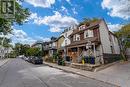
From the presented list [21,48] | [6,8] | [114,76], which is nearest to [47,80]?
[114,76]

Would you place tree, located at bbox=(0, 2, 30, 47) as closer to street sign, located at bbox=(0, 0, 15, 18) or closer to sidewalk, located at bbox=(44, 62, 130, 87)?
street sign, located at bbox=(0, 0, 15, 18)

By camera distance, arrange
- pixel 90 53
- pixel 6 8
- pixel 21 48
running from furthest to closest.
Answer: pixel 21 48
pixel 90 53
pixel 6 8

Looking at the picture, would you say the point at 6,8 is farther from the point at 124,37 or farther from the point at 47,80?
the point at 124,37

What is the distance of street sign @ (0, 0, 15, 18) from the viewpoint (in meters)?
20.1

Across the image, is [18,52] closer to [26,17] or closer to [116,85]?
[26,17]

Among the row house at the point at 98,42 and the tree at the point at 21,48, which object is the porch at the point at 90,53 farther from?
the tree at the point at 21,48

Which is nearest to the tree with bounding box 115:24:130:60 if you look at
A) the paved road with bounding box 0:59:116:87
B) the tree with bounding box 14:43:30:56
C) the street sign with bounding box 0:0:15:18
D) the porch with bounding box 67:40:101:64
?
the porch with bounding box 67:40:101:64

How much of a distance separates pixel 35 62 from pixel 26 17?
22.8 meters

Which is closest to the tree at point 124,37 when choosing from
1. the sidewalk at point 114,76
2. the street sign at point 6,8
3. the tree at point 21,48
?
the sidewalk at point 114,76

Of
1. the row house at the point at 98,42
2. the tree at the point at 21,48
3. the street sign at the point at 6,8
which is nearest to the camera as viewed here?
the street sign at the point at 6,8

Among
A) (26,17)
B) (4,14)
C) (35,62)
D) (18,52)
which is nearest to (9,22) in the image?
(26,17)

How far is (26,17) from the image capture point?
78.7 ft

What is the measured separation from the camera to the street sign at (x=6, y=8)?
65.9ft

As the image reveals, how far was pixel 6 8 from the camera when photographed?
20203mm
